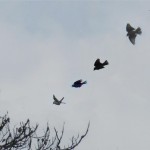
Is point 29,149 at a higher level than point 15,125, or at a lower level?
lower

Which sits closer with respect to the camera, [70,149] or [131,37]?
[131,37]

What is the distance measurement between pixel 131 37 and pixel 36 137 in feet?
12.1

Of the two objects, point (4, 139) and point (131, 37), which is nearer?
point (131, 37)

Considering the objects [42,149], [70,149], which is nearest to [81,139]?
[70,149]

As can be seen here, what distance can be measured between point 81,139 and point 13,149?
5.84ft

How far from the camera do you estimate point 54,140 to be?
9672mm

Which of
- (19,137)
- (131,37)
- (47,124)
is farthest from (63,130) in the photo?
(131,37)

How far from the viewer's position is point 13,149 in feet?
31.4

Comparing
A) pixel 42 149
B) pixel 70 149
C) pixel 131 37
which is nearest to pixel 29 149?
pixel 42 149

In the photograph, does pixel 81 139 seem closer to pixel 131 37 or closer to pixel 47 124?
pixel 47 124

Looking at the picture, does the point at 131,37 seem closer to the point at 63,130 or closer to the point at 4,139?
the point at 63,130

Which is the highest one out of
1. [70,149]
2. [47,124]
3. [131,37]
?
[131,37]

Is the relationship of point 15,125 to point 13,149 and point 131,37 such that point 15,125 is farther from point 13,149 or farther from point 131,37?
point 131,37

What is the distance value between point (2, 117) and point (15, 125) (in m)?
0.41
